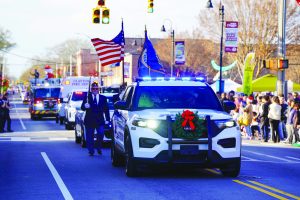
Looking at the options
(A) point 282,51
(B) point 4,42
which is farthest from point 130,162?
(B) point 4,42

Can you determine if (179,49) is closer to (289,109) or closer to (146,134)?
(289,109)

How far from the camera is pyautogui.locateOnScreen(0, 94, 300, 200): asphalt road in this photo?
11.7 metres

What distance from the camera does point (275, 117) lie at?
90.4 ft

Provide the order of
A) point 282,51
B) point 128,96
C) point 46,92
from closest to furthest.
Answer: point 128,96 → point 282,51 → point 46,92

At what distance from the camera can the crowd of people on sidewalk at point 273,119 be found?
26.6m

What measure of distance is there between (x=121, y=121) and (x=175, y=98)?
1223 mm

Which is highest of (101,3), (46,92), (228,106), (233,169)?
(101,3)

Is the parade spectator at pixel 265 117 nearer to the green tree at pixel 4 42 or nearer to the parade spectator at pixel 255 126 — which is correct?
the parade spectator at pixel 255 126

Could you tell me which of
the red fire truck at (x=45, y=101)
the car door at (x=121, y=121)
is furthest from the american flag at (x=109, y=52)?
the car door at (x=121, y=121)

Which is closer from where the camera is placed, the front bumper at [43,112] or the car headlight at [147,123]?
the car headlight at [147,123]

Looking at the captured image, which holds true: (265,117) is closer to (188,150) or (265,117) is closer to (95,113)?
(95,113)

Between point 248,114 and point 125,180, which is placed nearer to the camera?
point 125,180

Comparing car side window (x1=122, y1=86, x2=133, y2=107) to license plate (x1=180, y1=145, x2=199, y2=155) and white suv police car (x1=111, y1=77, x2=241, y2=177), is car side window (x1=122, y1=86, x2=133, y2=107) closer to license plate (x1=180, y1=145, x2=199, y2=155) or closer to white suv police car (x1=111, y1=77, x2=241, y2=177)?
white suv police car (x1=111, y1=77, x2=241, y2=177)

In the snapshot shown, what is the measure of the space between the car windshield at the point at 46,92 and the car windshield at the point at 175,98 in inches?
1536
